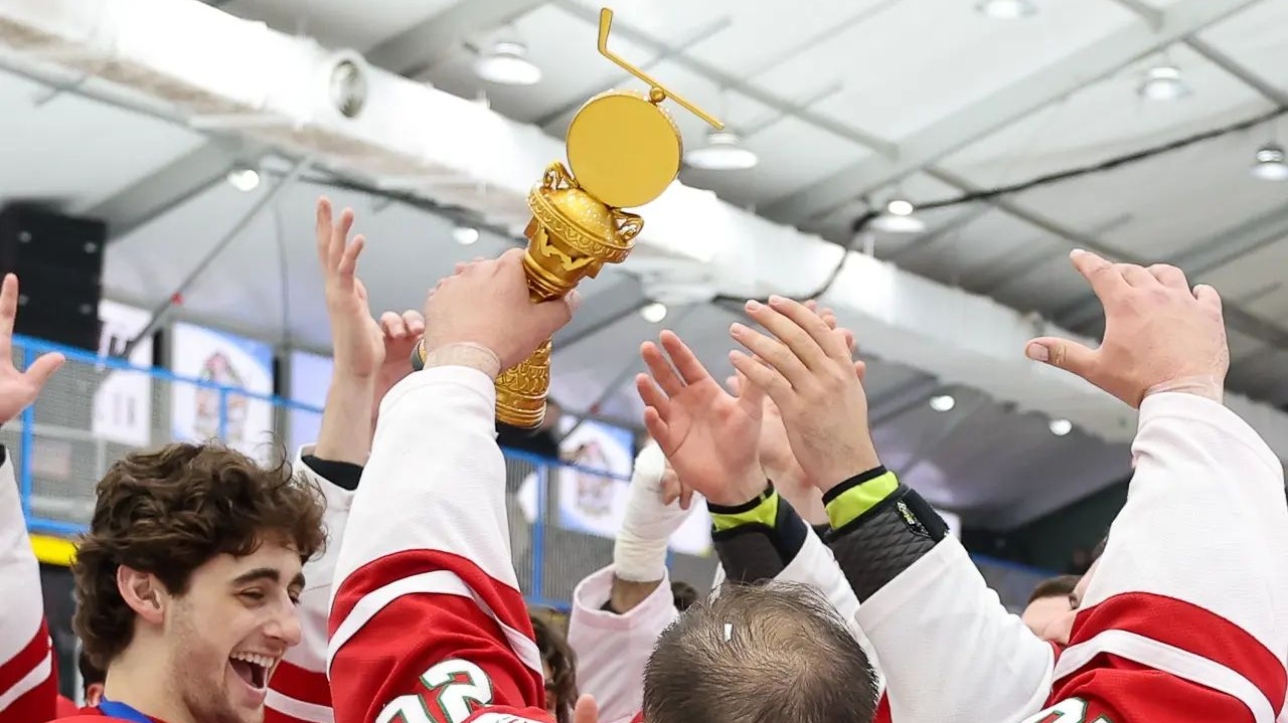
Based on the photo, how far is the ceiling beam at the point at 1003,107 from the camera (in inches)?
442

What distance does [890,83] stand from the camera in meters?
11.4

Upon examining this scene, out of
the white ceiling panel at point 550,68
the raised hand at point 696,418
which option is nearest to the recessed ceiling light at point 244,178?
the white ceiling panel at point 550,68

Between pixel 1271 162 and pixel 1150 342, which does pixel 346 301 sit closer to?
pixel 1150 342

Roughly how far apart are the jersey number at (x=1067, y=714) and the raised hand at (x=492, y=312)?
1.88 feet

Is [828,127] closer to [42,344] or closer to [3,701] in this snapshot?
[42,344]

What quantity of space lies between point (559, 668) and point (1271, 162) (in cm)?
1077

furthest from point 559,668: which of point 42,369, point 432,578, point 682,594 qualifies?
point 432,578

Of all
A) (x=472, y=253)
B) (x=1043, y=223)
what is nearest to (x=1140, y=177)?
(x=1043, y=223)

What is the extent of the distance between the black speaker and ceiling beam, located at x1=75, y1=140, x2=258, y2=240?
112mm

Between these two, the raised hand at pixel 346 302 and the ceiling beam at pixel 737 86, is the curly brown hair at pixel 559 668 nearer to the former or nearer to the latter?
the raised hand at pixel 346 302

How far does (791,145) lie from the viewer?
40.1 feet

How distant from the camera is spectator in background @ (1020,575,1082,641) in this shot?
11.3ft

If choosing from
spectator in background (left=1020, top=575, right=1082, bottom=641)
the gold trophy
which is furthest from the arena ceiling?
the gold trophy

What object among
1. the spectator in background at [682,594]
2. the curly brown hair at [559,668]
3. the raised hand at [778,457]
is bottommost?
the spectator in background at [682,594]
